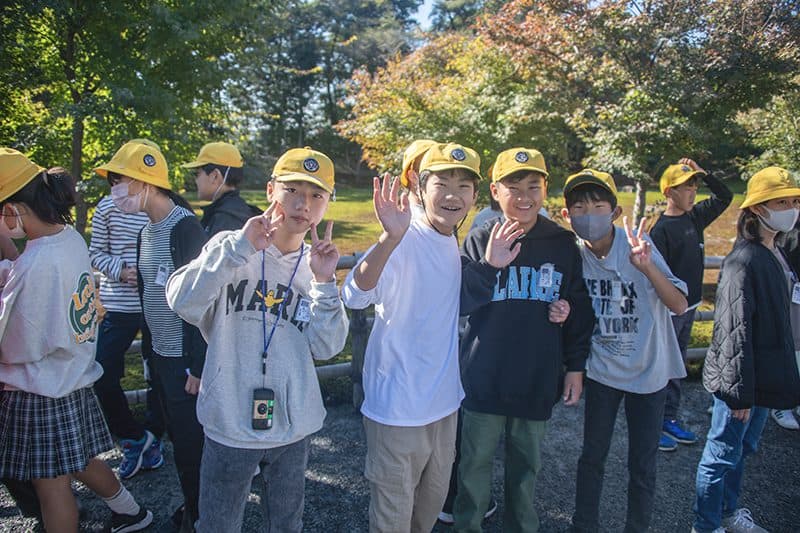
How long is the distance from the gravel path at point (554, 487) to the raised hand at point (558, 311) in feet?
4.70

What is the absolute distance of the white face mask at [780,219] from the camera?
117 inches

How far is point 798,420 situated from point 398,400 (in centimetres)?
424

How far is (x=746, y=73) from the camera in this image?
21.5 ft

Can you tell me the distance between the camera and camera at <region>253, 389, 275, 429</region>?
208 cm

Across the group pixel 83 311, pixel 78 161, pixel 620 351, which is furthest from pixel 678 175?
pixel 78 161

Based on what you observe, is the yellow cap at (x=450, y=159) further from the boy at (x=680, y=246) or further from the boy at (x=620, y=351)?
the boy at (x=680, y=246)

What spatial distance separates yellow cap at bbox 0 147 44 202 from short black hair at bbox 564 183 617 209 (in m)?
2.74

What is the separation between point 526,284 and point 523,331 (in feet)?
0.81

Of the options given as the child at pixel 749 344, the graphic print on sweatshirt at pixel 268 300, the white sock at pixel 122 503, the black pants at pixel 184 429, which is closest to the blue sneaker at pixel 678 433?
the child at pixel 749 344

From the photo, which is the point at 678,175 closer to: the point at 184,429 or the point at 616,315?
the point at 616,315

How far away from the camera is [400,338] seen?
2.44 meters

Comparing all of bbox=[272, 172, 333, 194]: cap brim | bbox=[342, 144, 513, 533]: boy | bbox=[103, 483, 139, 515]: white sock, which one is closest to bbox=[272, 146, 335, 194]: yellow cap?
bbox=[272, 172, 333, 194]: cap brim

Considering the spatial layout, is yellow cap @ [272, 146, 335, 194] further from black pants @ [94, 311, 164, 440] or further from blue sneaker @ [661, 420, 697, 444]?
blue sneaker @ [661, 420, 697, 444]

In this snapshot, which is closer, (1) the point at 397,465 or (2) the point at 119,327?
(1) the point at 397,465
